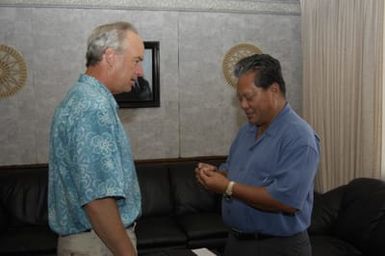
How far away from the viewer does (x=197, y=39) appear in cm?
397

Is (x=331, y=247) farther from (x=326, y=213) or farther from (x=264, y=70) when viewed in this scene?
(x=264, y=70)

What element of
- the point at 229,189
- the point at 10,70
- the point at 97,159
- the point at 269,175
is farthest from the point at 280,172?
the point at 10,70

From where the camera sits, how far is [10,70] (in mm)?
3596

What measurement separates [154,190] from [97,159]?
2474 millimetres

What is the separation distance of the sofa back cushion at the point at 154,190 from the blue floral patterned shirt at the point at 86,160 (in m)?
2.19

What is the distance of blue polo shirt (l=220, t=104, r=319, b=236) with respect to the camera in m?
1.51

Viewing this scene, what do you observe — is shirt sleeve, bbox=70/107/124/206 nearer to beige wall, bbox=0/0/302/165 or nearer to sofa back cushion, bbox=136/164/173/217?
sofa back cushion, bbox=136/164/173/217

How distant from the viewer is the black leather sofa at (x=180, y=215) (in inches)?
110

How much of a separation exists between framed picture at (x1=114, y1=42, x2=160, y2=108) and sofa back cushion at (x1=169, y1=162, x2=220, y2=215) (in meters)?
0.72

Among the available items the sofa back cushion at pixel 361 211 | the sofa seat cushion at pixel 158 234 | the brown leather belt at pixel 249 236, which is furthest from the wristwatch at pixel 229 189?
the sofa seat cushion at pixel 158 234

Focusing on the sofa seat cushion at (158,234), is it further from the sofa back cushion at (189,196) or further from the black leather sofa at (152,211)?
the sofa back cushion at (189,196)

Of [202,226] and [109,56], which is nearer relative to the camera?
[109,56]

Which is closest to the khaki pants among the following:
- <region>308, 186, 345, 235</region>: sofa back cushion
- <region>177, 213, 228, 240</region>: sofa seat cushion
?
<region>177, 213, 228, 240</region>: sofa seat cushion

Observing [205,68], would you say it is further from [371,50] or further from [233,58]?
[371,50]
